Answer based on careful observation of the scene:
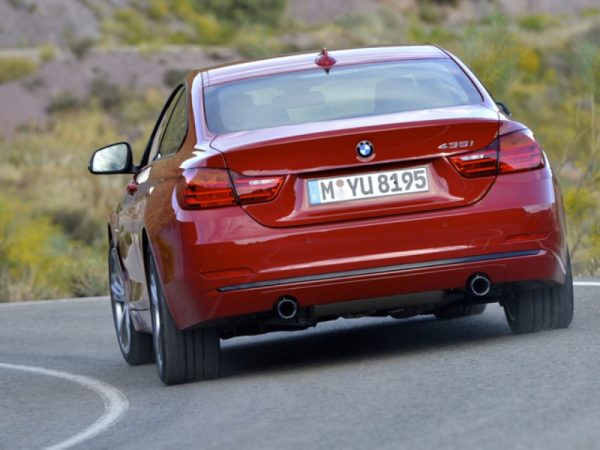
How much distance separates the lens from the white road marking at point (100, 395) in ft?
24.1

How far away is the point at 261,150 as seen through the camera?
8.10 m

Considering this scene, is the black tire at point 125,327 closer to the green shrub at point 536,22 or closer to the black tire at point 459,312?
the black tire at point 459,312

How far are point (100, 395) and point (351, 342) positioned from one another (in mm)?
1706

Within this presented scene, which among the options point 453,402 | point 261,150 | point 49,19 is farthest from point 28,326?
point 49,19

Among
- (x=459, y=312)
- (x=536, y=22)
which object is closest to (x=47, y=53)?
(x=536, y=22)

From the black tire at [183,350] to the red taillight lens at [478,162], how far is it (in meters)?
1.50

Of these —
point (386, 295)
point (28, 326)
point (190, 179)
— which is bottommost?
point (28, 326)

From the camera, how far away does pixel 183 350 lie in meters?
8.59

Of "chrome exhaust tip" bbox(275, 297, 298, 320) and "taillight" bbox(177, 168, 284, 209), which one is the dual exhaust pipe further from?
"taillight" bbox(177, 168, 284, 209)

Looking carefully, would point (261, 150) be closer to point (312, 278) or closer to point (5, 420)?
point (312, 278)

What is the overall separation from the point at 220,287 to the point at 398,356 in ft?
3.81

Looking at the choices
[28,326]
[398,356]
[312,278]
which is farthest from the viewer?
[28,326]

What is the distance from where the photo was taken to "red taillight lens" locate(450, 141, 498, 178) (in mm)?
8172

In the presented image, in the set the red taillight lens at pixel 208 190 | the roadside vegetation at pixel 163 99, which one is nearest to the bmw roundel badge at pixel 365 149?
the red taillight lens at pixel 208 190
